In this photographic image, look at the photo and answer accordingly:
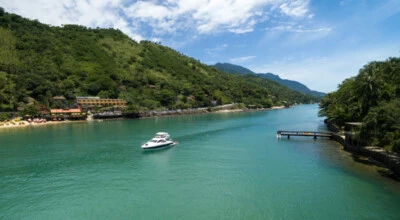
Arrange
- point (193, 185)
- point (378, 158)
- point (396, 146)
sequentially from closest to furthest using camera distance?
point (193, 185), point (396, 146), point (378, 158)

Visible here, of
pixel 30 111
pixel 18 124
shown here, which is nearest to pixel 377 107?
pixel 18 124

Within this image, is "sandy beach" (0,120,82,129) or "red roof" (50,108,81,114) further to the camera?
"red roof" (50,108,81,114)

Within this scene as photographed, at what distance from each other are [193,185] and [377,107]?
33.4m

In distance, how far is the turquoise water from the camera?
24.5 m

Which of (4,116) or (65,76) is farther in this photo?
(65,76)

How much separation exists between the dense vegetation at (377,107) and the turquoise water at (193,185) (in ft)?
20.7

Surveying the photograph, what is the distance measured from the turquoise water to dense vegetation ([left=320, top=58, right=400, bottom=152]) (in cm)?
632

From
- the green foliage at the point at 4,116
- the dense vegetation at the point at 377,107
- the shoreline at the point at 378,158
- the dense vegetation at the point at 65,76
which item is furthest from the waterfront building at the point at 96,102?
the shoreline at the point at 378,158

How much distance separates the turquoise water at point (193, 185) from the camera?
965 inches

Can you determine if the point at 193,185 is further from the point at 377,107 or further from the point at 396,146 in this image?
the point at 377,107

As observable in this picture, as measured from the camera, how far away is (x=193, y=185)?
103 ft

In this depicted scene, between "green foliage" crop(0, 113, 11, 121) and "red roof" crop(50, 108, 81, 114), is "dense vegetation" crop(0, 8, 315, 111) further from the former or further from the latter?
"red roof" crop(50, 108, 81, 114)

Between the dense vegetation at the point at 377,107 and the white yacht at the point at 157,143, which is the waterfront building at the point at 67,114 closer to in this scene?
the white yacht at the point at 157,143

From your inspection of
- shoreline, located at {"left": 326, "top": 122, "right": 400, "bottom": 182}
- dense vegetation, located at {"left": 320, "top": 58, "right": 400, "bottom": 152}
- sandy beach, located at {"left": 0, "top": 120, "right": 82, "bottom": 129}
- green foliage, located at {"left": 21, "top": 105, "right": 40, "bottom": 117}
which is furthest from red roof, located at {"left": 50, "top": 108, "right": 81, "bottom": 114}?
shoreline, located at {"left": 326, "top": 122, "right": 400, "bottom": 182}
